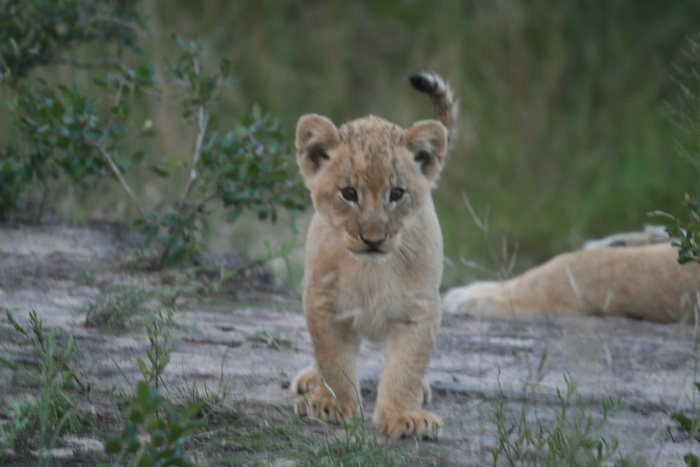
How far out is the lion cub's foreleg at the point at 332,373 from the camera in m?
2.90

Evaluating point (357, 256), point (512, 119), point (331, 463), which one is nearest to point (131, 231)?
point (357, 256)

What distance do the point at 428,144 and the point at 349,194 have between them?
13.8 inches

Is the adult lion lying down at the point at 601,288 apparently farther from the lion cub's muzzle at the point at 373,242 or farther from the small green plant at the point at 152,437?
the small green plant at the point at 152,437

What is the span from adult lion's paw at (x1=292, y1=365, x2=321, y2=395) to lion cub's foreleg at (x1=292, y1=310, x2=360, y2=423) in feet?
0.31

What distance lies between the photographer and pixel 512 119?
7.48 metres

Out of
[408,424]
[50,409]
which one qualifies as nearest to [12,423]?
[50,409]

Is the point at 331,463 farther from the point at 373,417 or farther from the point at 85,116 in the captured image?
the point at 85,116

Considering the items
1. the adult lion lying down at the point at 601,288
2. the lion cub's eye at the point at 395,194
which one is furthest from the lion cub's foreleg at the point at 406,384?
the adult lion lying down at the point at 601,288

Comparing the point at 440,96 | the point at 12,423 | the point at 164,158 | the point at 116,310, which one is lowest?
the point at 12,423

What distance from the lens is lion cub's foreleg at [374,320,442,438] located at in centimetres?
277

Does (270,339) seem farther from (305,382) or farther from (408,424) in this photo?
(408,424)

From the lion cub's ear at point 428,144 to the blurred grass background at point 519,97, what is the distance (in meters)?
3.16

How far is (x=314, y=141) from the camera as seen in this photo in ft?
10.4

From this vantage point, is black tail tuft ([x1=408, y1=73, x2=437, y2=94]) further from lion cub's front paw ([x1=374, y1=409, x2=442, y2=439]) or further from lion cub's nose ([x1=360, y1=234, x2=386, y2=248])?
lion cub's front paw ([x1=374, y1=409, x2=442, y2=439])
